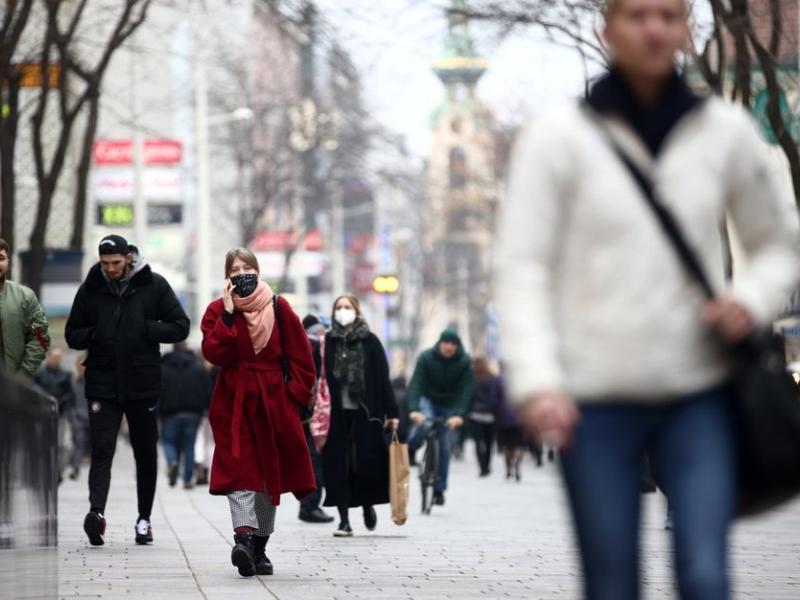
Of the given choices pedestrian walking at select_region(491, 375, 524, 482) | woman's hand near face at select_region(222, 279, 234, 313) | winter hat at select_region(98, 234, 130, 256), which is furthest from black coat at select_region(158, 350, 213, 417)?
woman's hand near face at select_region(222, 279, 234, 313)

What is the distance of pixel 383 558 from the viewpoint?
43.8ft

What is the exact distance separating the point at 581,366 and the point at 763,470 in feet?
1.52

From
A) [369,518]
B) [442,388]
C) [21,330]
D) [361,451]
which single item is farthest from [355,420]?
[442,388]

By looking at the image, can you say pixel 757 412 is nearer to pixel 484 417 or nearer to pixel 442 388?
pixel 442 388

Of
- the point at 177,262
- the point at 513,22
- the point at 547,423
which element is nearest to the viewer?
the point at 547,423

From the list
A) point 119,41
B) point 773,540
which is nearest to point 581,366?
point 773,540

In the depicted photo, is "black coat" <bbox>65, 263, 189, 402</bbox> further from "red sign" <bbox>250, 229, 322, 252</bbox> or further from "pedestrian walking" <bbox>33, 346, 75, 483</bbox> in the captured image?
"red sign" <bbox>250, 229, 322, 252</bbox>

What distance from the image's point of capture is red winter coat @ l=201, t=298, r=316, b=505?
470 inches

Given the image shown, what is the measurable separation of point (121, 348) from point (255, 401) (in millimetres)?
1616

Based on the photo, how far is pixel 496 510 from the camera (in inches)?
798

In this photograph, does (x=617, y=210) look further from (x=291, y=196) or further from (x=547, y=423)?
(x=291, y=196)

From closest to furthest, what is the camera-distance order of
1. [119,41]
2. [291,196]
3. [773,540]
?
1. [773,540]
2. [119,41]
3. [291,196]

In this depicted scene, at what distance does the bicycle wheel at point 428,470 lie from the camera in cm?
1945

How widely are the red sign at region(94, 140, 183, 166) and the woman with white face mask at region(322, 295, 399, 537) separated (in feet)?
78.6
